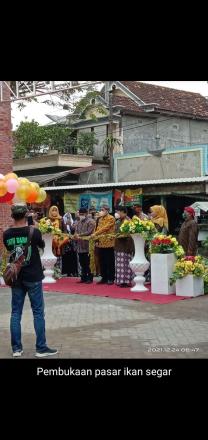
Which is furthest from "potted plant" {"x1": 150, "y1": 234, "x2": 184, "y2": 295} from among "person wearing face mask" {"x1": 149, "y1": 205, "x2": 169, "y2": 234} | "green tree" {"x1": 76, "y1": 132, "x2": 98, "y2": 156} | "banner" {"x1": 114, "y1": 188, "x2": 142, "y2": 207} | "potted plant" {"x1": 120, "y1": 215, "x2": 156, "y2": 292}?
"green tree" {"x1": 76, "y1": 132, "x2": 98, "y2": 156}

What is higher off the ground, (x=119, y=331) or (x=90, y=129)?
(x=90, y=129)

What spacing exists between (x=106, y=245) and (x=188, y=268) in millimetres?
2413

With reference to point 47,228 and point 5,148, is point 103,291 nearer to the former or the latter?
point 47,228

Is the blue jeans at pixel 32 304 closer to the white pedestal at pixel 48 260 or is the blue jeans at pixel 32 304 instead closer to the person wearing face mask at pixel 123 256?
the person wearing face mask at pixel 123 256

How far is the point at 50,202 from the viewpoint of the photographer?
2345 centimetres

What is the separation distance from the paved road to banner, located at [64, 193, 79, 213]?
11.1 metres

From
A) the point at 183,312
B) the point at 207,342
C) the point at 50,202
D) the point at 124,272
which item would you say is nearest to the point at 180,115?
the point at 50,202

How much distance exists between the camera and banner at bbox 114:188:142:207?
19812mm

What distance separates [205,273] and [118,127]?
20.8 metres

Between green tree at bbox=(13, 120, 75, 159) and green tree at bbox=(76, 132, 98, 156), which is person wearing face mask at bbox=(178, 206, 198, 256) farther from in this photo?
green tree at bbox=(76, 132, 98, 156)

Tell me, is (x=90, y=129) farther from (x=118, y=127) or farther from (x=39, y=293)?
(x=39, y=293)

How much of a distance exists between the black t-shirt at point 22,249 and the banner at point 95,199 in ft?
47.7

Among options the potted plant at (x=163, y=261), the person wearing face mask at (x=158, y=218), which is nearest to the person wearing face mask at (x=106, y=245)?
the person wearing face mask at (x=158, y=218)

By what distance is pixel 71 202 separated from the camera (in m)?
22.1
